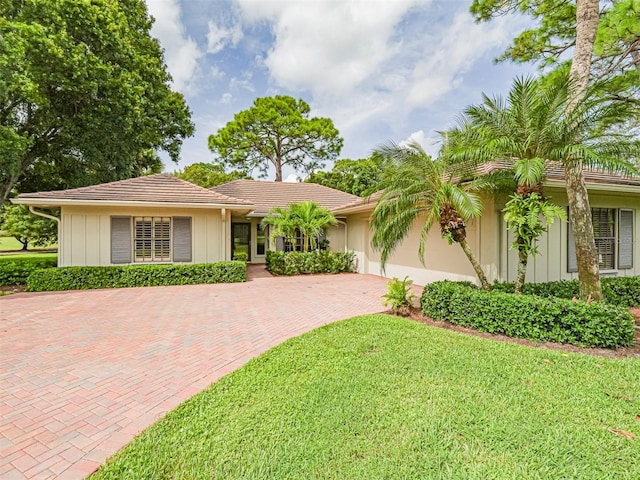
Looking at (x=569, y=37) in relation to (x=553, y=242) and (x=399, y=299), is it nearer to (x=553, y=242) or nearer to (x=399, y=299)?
(x=553, y=242)

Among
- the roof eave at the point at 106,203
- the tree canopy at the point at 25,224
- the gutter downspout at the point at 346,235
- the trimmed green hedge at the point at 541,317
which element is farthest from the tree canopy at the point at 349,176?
the trimmed green hedge at the point at 541,317

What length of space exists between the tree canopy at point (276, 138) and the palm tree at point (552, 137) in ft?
84.4

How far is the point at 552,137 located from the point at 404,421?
573 cm

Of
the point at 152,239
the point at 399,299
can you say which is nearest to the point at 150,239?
the point at 152,239

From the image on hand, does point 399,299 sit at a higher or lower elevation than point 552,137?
lower

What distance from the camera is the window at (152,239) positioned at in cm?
1227

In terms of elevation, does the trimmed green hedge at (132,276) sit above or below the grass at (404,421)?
above

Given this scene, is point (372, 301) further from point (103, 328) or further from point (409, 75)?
point (409, 75)

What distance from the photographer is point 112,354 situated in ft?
16.4

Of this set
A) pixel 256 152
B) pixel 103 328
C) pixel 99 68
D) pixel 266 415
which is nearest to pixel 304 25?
pixel 99 68

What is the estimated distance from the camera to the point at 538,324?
5.46m

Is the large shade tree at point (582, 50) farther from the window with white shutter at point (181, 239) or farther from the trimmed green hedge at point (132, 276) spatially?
the window with white shutter at point (181, 239)

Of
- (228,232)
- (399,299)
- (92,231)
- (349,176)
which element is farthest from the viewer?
(349,176)

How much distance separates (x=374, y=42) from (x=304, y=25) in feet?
9.21
